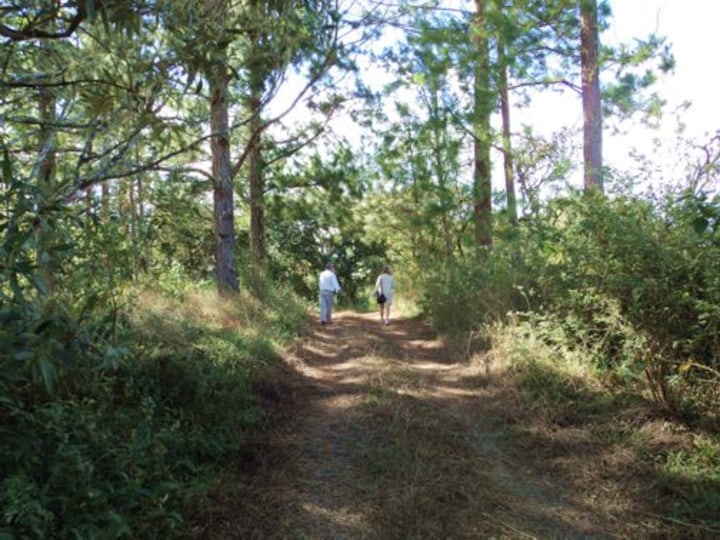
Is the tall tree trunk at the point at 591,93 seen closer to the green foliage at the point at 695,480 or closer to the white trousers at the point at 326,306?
the green foliage at the point at 695,480

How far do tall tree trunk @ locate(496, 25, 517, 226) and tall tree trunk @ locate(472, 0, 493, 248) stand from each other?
0.33 m

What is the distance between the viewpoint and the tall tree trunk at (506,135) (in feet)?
34.9

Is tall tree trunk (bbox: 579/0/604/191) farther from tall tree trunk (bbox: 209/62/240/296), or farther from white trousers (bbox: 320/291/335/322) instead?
tall tree trunk (bbox: 209/62/240/296)

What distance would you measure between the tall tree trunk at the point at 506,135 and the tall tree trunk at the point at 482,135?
326 millimetres

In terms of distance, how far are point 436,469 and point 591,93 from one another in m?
8.19

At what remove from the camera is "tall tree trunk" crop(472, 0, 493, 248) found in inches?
442

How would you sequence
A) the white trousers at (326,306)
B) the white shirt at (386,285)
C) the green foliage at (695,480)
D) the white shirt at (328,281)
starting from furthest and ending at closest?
the white shirt at (386,285) < the white trousers at (326,306) < the white shirt at (328,281) < the green foliage at (695,480)

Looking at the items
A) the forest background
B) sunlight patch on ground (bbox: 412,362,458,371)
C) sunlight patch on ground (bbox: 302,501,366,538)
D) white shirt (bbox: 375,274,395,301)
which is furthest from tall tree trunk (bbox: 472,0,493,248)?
sunlight patch on ground (bbox: 302,501,366,538)

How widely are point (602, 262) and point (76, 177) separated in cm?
519

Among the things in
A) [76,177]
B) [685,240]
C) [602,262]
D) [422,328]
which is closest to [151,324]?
[76,177]

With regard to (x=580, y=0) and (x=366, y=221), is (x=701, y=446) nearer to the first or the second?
(x=580, y=0)

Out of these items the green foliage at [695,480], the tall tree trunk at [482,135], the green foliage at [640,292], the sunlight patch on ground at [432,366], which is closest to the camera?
the green foliage at [695,480]

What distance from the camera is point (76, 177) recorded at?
286cm

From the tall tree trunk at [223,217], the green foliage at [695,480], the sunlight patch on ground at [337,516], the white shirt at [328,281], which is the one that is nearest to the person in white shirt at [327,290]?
the white shirt at [328,281]
